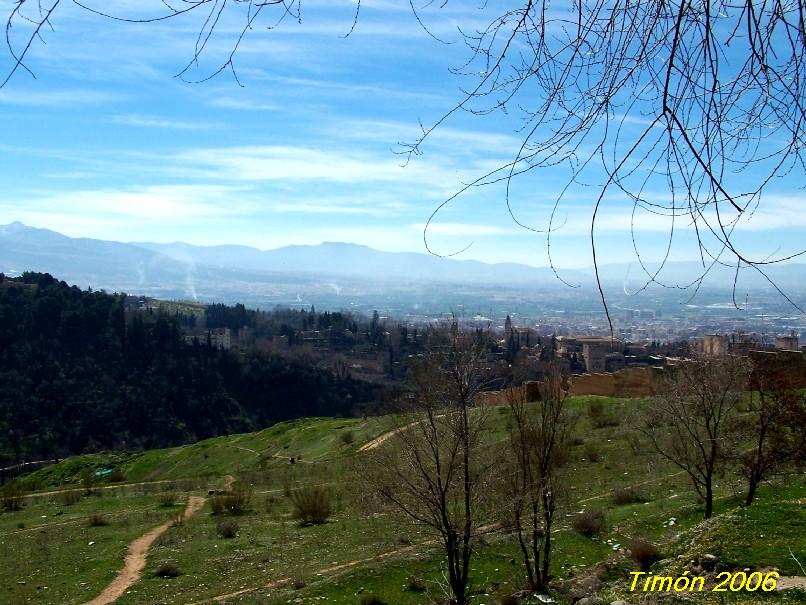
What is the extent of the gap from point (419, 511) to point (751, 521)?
3179mm

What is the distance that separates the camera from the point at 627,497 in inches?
496

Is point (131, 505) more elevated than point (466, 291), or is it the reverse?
point (466, 291)

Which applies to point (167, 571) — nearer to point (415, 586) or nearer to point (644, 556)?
point (415, 586)

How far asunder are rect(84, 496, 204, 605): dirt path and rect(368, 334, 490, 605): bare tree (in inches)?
214

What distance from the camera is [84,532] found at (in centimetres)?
1527

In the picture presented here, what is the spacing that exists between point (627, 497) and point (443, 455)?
6872mm

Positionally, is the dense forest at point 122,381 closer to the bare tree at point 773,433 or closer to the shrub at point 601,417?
the shrub at point 601,417

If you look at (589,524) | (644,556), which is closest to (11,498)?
(589,524)

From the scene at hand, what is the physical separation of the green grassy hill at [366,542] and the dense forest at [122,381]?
26.9m

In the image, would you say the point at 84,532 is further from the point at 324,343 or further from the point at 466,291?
the point at 466,291

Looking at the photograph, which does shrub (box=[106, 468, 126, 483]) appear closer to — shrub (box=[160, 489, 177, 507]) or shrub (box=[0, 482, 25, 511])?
shrub (box=[0, 482, 25, 511])

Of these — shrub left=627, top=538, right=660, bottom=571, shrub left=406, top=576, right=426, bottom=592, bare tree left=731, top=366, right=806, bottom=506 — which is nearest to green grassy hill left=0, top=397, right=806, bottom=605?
shrub left=406, top=576, right=426, bottom=592

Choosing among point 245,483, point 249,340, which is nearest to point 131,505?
point 245,483

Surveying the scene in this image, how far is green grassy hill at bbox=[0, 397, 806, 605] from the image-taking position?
20.4 ft
